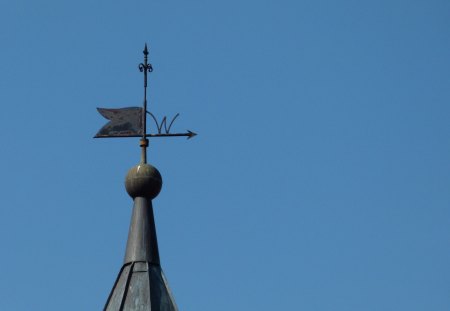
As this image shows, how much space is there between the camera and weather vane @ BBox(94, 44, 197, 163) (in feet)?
37.9

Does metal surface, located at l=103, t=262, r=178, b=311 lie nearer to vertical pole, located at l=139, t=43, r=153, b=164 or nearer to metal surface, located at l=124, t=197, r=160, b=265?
metal surface, located at l=124, t=197, r=160, b=265

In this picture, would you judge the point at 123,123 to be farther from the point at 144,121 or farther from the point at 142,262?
the point at 142,262

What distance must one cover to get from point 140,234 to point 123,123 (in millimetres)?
1765

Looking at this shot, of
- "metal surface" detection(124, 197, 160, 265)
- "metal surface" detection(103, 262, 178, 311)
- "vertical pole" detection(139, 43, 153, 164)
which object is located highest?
"vertical pole" detection(139, 43, 153, 164)

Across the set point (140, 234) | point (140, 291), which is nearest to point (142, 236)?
point (140, 234)

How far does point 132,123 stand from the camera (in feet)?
38.4

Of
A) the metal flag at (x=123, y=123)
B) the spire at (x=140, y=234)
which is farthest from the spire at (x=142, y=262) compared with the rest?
the metal flag at (x=123, y=123)

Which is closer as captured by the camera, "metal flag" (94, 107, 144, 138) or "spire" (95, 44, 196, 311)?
"spire" (95, 44, 196, 311)

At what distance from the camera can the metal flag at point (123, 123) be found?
38.2ft

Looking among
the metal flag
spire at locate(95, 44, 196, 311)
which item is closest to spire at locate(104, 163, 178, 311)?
spire at locate(95, 44, 196, 311)

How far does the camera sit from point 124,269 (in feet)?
35.6

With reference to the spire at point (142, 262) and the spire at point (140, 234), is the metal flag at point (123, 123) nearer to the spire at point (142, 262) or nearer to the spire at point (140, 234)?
the spire at point (140, 234)

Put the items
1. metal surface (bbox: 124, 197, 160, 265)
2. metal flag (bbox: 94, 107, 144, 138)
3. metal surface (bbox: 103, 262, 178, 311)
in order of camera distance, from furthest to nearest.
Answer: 1. metal flag (bbox: 94, 107, 144, 138)
2. metal surface (bbox: 124, 197, 160, 265)
3. metal surface (bbox: 103, 262, 178, 311)

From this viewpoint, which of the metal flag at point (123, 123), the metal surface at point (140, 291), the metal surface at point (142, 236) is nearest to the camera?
the metal surface at point (140, 291)
